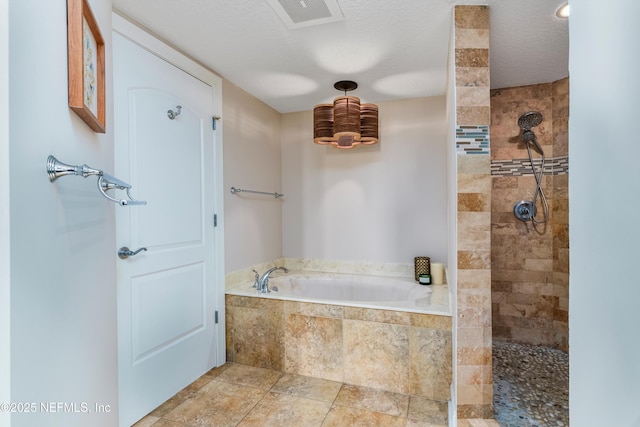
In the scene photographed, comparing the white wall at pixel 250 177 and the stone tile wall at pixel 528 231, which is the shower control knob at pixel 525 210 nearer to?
the stone tile wall at pixel 528 231

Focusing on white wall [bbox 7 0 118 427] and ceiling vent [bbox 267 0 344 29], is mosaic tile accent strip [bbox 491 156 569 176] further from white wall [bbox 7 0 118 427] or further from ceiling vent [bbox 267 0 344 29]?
white wall [bbox 7 0 118 427]

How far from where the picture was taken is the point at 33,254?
2.13ft

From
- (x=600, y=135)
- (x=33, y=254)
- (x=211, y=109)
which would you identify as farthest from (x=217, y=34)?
(x=600, y=135)

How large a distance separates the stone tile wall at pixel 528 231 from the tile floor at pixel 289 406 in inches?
54.4

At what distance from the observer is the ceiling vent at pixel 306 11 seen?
5.59ft

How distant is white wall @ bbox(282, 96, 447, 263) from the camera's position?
123 inches

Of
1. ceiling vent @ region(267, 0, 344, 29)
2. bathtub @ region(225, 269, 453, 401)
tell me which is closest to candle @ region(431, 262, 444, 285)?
bathtub @ region(225, 269, 453, 401)

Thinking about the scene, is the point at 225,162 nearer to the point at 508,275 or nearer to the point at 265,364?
the point at 265,364

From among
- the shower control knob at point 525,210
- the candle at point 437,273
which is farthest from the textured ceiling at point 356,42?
the candle at point 437,273

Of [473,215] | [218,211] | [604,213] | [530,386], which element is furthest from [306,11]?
[530,386]

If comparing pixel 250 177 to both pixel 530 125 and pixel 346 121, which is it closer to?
pixel 346 121

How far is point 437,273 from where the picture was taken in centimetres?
292

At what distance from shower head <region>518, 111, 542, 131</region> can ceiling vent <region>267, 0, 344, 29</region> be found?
1.78m

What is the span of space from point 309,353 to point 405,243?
1.43m
